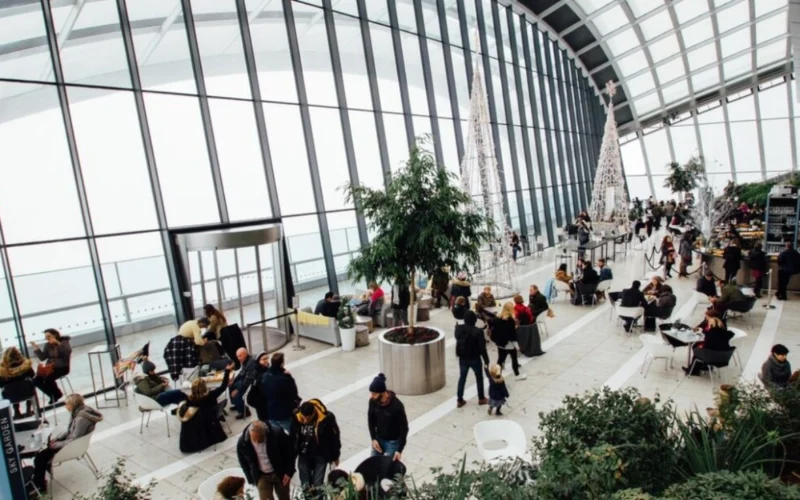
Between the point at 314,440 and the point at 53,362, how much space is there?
5.28 m

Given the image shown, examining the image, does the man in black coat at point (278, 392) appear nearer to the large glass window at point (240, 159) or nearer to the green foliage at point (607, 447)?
the green foliage at point (607, 447)

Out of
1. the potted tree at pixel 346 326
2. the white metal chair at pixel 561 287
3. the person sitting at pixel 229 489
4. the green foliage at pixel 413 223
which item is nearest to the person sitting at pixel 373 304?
the potted tree at pixel 346 326

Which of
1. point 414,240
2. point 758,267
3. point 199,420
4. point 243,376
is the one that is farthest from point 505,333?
point 758,267

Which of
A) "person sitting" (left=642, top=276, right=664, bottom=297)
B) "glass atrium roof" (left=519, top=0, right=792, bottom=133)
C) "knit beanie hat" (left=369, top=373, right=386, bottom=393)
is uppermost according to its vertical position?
"glass atrium roof" (left=519, top=0, right=792, bottom=133)

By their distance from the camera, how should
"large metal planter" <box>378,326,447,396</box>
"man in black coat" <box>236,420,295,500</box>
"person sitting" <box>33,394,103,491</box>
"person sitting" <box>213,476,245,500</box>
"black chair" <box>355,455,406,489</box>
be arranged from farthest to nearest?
"large metal planter" <box>378,326,447,396</box> → "person sitting" <box>33,394,103,491</box> → "man in black coat" <box>236,420,295,500</box> → "black chair" <box>355,455,406,489</box> → "person sitting" <box>213,476,245,500</box>

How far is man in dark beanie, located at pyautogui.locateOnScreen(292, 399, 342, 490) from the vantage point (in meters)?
4.79

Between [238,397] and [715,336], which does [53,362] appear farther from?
[715,336]

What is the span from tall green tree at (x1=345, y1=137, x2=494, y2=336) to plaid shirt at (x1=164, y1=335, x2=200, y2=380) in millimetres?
2921

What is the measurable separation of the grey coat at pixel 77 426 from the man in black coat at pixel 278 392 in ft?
6.29

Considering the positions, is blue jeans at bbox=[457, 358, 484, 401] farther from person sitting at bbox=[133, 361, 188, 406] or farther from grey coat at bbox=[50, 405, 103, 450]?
grey coat at bbox=[50, 405, 103, 450]

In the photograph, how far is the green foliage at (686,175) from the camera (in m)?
31.3

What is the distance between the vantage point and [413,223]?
25.3 feet

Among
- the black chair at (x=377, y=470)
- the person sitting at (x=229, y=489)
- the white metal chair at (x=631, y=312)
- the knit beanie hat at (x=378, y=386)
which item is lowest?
the white metal chair at (x=631, y=312)

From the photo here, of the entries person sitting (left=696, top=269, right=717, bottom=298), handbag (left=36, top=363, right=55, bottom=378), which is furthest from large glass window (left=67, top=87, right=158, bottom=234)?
person sitting (left=696, top=269, right=717, bottom=298)
